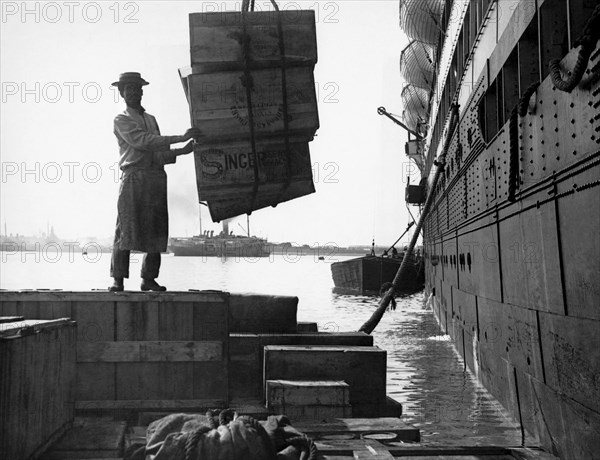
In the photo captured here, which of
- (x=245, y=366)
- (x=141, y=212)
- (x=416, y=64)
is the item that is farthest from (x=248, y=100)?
(x=416, y=64)

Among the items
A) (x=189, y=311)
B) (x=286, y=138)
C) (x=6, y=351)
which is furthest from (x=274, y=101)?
(x=6, y=351)

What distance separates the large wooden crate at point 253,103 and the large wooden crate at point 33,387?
8.09ft

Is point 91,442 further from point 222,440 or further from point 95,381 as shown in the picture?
point 95,381

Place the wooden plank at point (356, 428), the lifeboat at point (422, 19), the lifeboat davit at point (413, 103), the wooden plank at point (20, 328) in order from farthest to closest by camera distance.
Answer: the lifeboat davit at point (413, 103) < the lifeboat at point (422, 19) < the wooden plank at point (356, 428) < the wooden plank at point (20, 328)

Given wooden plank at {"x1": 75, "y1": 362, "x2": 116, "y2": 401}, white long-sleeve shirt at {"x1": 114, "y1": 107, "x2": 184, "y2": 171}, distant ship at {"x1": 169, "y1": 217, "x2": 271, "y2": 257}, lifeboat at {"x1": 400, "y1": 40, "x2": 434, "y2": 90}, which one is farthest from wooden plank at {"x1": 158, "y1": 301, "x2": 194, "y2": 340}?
distant ship at {"x1": 169, "y1": 217, "x2": 271, "y2": 257}

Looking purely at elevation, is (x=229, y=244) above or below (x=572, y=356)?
above

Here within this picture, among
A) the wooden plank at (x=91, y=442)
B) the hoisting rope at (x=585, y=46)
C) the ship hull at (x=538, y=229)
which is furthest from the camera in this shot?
the ship hull at (x=538, y=229)

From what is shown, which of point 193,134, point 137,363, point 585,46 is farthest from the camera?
point 193,134

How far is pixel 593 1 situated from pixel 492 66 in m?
4.26

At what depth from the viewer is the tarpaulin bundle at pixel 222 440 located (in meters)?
3.46

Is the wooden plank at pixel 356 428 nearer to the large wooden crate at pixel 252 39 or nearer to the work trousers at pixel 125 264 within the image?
the work trousers at pixel 125 264

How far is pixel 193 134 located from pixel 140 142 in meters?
0.49

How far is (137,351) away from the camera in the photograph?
19.6 ft

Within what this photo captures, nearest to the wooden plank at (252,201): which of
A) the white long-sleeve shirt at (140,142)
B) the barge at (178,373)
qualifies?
the white long-sleeve shirt at (140,142)
